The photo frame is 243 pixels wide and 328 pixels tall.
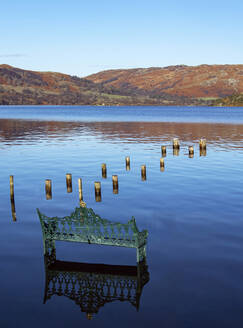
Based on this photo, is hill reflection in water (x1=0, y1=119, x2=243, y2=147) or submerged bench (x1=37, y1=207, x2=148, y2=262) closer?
submerged bench (x1=37, y1=207, x2=148, y2=262)

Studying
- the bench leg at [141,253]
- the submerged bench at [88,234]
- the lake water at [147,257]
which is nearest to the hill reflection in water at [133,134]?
the lake water at [147,257]

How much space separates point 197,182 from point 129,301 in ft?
74.4

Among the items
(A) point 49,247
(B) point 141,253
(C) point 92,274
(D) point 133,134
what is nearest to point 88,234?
(C) point 92,274

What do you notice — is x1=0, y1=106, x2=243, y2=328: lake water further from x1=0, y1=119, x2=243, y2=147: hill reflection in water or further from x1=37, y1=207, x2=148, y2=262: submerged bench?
x1=0, y1=119, x2=243, y2=147: hill reflection in water

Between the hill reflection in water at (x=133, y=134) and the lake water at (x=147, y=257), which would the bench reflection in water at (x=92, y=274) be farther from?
the hill reflection in water at (x=133, y=134)

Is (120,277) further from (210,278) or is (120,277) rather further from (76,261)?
(210,278)

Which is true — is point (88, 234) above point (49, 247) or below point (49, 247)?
above

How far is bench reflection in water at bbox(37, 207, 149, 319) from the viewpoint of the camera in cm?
1612

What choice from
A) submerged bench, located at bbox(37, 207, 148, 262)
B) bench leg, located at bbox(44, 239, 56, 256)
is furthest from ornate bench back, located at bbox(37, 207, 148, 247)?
bench leg, located at bbox(44, 239, 56, 256)

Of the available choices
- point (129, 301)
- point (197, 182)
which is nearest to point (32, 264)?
point (129, 301)

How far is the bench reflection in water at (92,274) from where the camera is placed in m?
16.1

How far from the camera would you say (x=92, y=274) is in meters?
18.1

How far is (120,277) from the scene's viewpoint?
17766mm

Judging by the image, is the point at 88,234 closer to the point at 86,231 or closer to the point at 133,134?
the point at 86,231
